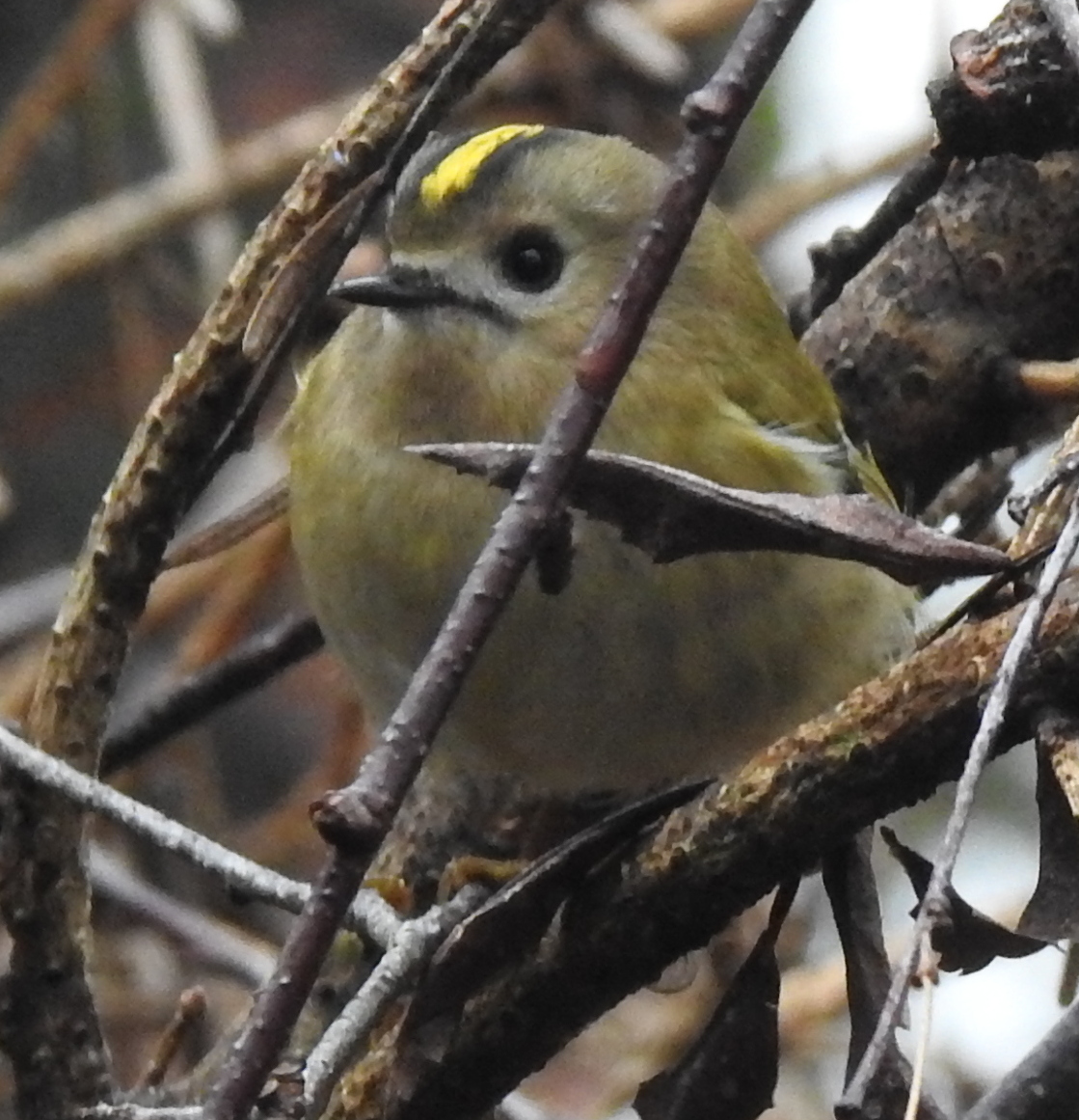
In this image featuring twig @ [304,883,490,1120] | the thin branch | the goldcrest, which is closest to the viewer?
twig @ [304,883,490,1120]

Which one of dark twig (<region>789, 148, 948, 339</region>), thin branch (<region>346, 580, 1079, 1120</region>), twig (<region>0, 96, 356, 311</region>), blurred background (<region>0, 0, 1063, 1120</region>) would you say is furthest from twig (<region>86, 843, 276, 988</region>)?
twig (<region>0, 96, 356, 311</region>)

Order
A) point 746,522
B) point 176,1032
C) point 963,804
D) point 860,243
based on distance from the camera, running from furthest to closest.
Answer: point 860,243 → point 176,1032 → point 746,522 → point 963,804

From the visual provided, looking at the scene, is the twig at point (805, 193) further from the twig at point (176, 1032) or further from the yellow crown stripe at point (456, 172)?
the twig at point (176, 1032)

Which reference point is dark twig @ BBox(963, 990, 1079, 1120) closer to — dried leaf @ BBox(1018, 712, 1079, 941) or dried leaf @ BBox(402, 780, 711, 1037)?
dried leaf @ BBox(1018, 712, 1079, 941)

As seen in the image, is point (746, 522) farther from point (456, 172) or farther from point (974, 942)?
point (456, 172)

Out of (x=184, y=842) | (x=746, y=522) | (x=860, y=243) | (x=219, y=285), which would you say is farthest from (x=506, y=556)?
(x=219, y=285)

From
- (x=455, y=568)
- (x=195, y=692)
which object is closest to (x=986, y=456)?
(x=455, y=568)
